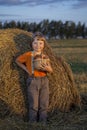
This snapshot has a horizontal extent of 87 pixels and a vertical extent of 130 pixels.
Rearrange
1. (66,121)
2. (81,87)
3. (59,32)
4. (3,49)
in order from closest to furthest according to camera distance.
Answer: (66,121) < (3,49) < (81,87) < (59,32)

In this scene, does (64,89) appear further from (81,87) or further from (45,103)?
(81,87)

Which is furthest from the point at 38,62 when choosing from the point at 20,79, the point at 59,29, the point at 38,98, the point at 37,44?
the point at 59,29

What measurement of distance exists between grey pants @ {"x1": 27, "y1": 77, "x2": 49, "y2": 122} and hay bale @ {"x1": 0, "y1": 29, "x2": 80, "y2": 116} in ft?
0.73

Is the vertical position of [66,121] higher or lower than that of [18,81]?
lower

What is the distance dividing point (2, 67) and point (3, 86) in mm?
355

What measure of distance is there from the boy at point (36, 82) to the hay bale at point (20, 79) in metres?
0.21

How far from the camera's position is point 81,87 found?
11.1m

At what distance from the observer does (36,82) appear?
7.95 meters

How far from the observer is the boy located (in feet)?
26.1

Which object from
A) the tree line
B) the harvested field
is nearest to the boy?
the harvested field

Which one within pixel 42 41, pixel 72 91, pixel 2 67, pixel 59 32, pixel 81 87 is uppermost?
pixel 42 41

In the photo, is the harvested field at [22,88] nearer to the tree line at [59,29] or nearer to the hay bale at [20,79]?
the hay bale at [20,79]

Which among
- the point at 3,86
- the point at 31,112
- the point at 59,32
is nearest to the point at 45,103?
the point at 31,112

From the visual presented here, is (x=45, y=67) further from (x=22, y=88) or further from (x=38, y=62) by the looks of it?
(x=22, y=88)
